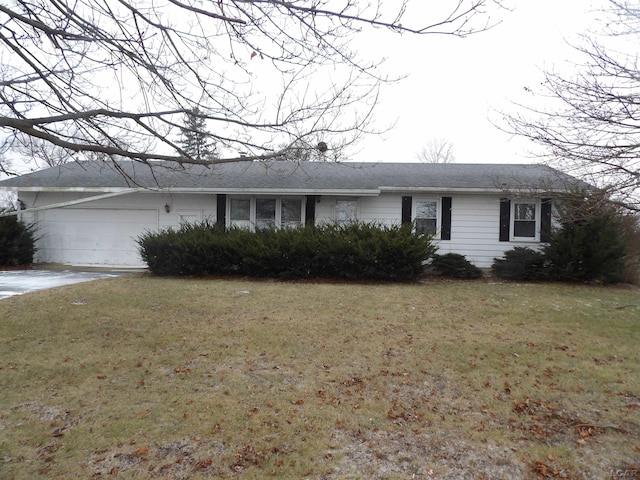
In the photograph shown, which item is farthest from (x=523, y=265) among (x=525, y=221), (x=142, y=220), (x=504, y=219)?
(x=142, y=220)

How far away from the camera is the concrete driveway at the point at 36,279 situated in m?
9.50

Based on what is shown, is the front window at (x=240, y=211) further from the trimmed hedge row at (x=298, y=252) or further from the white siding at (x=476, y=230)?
the white siding at (x=476, y=230)

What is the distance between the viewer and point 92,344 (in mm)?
5598

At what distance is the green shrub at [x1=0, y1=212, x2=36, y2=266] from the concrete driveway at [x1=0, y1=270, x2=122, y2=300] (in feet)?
3.47

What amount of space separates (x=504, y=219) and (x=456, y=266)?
7.66 ft

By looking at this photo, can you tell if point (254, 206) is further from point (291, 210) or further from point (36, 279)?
point (36, 279)

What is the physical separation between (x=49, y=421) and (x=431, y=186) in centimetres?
1122

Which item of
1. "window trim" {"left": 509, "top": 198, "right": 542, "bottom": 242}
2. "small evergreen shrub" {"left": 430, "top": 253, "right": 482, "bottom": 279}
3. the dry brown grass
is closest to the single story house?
"window trim" {"left": 509, "top": 198, "right": 542, "bottom": 242}

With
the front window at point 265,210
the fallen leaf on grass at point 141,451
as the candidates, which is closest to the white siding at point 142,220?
the front window at point 265,210

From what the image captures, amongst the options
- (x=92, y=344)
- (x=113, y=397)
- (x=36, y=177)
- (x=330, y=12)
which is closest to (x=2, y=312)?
(x=92, y=344)

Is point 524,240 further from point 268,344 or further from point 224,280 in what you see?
point 268,344

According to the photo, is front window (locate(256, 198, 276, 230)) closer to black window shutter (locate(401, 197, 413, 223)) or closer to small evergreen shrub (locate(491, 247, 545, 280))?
black window shutter (locate(401, 197, 413, 223))

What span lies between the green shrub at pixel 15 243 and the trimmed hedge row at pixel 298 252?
496 cm

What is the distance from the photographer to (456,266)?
39.8 ft
